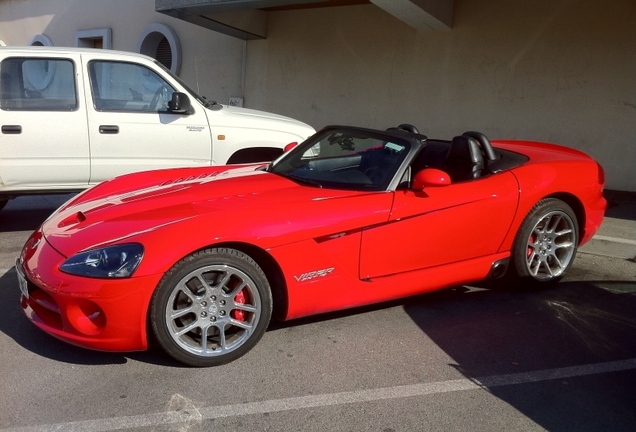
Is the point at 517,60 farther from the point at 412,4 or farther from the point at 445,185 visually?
the point at 445,185

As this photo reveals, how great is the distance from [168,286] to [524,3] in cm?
789

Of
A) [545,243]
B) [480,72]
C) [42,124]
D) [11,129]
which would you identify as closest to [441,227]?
[545,243]

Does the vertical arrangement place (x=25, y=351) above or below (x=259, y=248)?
below

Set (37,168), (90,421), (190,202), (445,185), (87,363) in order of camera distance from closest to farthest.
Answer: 1. (90,421)
2. (87,363)
3. (190,202)
4. (445,185)
5. (37,168)

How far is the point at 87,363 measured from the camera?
3.43 m

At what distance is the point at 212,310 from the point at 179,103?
3397mm

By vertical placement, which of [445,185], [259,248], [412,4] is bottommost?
[259,248]

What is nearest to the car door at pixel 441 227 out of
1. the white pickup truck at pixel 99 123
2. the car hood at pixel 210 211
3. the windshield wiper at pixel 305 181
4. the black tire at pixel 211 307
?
the car hood at pixel 210 211

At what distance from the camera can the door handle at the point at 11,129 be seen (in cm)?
573

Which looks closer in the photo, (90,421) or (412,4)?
(90,421)

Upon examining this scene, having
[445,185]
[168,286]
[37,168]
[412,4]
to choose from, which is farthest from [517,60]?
[168,286]

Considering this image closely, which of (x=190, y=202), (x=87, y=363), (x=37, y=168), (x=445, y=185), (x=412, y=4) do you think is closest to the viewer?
(x=87, y=363)

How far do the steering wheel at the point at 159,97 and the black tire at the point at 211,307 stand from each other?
3.49m

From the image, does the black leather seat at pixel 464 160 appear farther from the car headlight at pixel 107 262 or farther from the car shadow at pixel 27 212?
the car shadow at pixel 27 212
